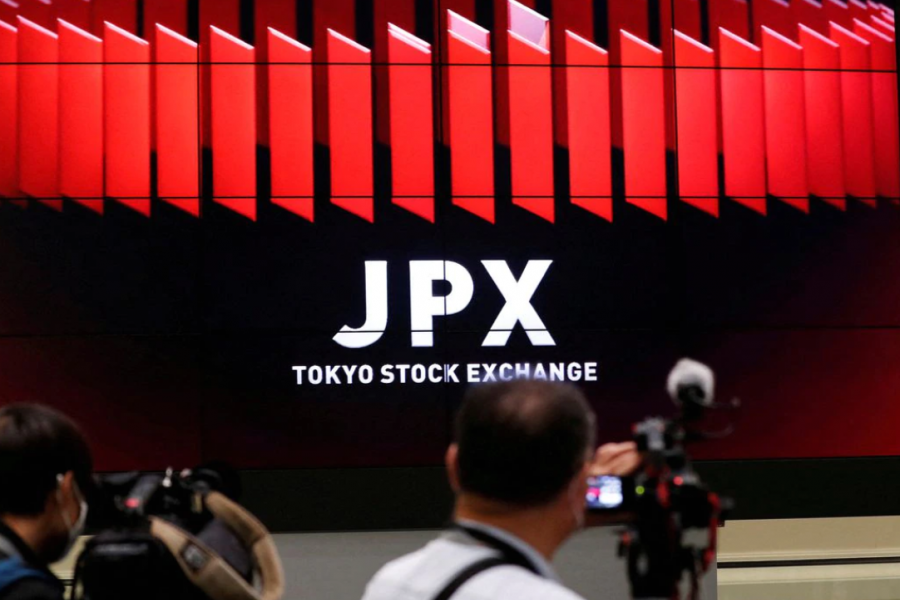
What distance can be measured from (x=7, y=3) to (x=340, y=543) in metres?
4.21

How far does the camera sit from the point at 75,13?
24.2 ft

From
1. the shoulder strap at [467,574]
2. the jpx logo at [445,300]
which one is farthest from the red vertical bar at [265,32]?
the shoulder strap at [467,574]

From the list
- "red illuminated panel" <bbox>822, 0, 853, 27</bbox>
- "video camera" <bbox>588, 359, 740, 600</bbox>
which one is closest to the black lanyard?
"video camera" <bbox>588, 359, 740, 600</bbox>

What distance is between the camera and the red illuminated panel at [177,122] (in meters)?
7.38

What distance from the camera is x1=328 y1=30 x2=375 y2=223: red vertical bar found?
7449 mm

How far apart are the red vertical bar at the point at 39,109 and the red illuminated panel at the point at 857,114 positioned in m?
5.36

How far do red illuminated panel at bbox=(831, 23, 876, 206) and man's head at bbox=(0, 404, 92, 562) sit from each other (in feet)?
22.1

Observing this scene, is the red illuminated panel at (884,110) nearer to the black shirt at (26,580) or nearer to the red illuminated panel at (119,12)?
the red illuminated panel at (119,12)

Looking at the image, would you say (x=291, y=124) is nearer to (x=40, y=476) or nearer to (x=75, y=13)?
(x=75, y=13)

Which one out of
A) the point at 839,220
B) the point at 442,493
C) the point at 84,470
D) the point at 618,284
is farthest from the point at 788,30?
the point at 84,470

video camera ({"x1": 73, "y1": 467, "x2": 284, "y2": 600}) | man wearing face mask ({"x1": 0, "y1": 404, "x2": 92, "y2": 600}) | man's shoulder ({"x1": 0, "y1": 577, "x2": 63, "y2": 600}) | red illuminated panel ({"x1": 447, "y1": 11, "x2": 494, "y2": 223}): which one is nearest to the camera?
man's shoulder ({"x1": 0, "y1": 577, "x2": 63, "y2": 600})

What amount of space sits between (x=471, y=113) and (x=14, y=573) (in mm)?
6054

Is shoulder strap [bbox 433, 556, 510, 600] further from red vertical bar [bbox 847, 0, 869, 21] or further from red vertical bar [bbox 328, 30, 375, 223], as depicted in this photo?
red vertical bar [bbox 847, 0, 869, 21]

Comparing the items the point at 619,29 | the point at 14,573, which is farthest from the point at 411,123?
the point at 14,573
